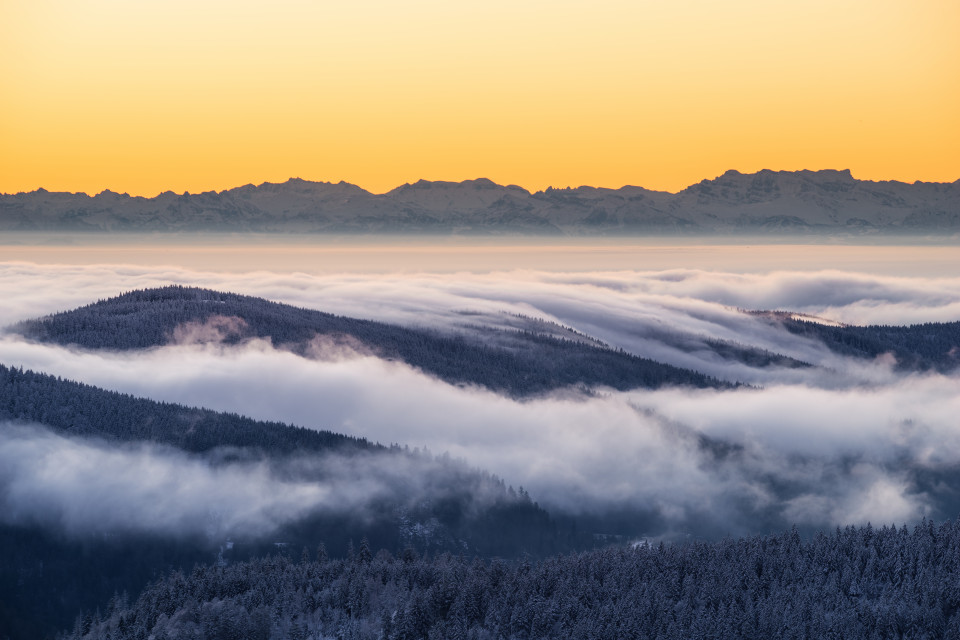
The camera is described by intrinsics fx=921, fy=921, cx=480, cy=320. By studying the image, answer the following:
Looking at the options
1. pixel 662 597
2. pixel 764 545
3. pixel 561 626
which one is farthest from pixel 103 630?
pixel 764 545

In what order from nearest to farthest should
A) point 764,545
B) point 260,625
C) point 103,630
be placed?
point 260,625 < point 764,545 < point 103,630

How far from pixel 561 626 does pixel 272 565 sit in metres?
81.2

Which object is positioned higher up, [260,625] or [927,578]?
[927,578]

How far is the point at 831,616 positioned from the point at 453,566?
7001 centimetres

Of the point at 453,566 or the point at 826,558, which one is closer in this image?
the point at 826,558

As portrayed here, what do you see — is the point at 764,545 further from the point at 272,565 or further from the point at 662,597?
the point at 272,565

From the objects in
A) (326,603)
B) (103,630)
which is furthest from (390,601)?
(103,630)

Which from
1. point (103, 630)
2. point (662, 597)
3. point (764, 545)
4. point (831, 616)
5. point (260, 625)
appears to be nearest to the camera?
point (831, 616)

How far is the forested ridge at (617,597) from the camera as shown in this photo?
13575 centimetres

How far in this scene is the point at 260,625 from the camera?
157 metres

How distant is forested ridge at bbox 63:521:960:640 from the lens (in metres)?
136

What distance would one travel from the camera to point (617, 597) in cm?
14912

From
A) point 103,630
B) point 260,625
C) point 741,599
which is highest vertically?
point 741,599

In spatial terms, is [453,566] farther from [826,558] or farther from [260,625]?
[826,558]
